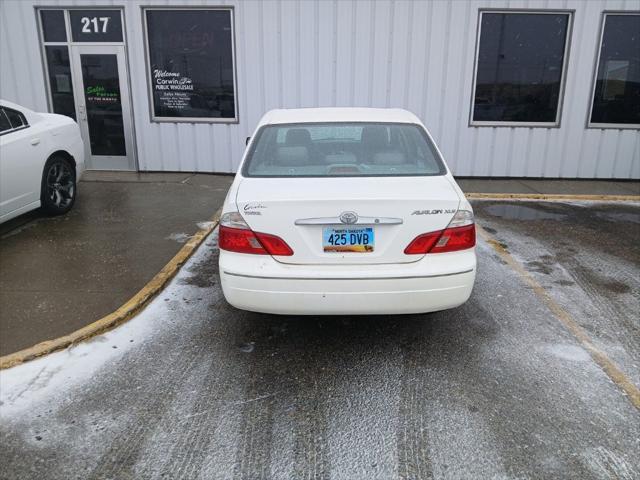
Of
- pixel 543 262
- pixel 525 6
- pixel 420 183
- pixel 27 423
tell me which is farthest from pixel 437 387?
pixel 525 6

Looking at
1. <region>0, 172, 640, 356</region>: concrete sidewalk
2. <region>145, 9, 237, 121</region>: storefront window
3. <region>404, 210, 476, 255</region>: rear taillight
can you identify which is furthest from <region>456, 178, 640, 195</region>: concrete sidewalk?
<region>404, 210, 476, 255</region>: rear taillight

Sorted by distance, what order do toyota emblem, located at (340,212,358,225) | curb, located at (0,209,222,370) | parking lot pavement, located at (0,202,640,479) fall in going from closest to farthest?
parking lot pavement, located at (0,202,640,479) → toyota emblem, located at (340,212,358,225) → curb, located at (0,209,222,370)

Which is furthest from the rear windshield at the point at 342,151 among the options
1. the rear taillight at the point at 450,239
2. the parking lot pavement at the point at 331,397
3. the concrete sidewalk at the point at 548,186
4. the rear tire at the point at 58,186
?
the concrete sidewalk at the point at 548,186

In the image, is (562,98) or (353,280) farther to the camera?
(562,98)

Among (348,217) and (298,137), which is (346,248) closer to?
(348,217)

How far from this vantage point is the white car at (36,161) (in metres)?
5.78

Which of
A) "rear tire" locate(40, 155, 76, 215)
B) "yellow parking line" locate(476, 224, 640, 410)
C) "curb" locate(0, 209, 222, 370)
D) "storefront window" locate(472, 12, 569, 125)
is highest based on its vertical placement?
"storefront window" locate(472, 12, 569, 125)

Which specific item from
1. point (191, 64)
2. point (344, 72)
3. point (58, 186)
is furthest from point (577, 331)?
point (191, 64)

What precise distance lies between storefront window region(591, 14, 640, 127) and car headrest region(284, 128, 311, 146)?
7.62 metres

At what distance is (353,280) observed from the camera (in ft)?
10.8

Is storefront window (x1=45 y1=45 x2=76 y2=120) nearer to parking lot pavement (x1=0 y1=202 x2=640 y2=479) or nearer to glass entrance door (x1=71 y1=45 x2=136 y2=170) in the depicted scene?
glass entrance door (x1=71 y1=45 x2=136 y2=170)

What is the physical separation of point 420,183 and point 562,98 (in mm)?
7432

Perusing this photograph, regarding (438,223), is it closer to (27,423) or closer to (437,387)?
(437,387)

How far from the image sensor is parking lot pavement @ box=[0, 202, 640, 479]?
2725 mm
